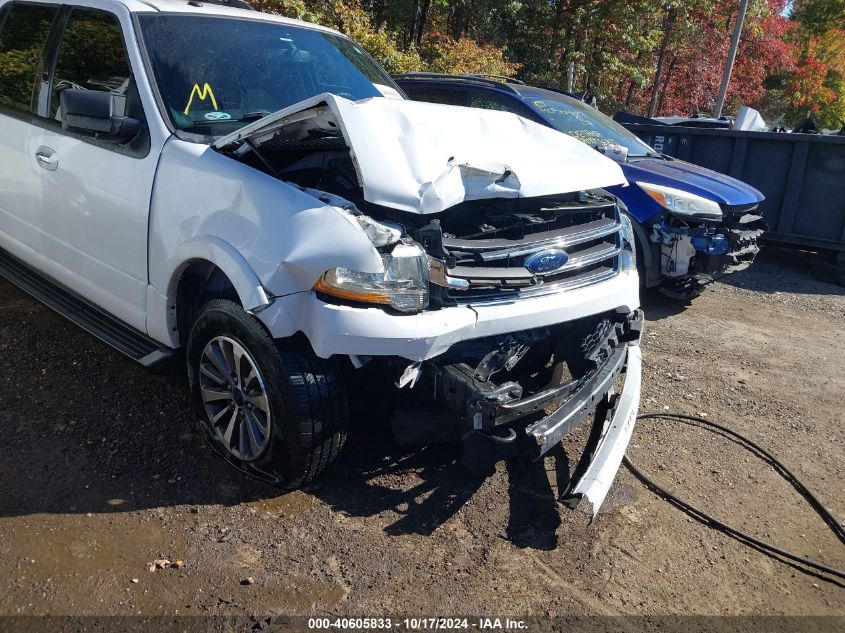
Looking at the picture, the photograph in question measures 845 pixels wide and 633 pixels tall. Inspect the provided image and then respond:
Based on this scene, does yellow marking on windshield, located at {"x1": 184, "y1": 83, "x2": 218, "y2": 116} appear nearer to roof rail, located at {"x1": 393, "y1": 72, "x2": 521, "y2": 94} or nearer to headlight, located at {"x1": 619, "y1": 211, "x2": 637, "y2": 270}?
headlight, located at {"x1": 619, "y1": 211, "x2": 637, "y2": 270}

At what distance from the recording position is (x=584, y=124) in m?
6.71

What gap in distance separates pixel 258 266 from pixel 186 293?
2.68 ft

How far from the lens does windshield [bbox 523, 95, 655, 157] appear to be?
21.3 feet

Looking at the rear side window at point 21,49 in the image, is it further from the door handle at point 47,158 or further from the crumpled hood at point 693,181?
the crumpled hood at point 693,181

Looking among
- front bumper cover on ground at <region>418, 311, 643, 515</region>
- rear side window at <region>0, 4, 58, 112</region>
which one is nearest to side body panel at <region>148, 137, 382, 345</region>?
front bumper cover on ground at <region>418, 311, 643, 515</region>

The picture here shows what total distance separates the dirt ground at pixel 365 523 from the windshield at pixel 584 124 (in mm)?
3187

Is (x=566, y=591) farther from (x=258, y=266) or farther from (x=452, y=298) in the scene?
(x=258, y=266)

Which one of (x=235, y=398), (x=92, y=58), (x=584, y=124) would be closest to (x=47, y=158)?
(x=92, y=58)

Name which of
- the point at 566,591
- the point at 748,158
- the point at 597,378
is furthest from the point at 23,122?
the point at 748,158

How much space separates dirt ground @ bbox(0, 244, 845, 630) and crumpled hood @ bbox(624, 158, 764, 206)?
2.46m

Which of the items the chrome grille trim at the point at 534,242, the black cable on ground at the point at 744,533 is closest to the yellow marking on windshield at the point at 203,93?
the chrome grille trim at the point at 534,242

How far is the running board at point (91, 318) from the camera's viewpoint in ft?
11.1

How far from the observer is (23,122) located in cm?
423

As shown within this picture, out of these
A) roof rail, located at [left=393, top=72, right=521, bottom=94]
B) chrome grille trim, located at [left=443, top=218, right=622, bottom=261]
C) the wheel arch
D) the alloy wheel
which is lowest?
the alloy wheel
